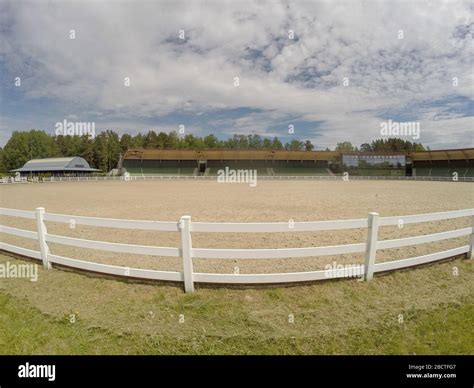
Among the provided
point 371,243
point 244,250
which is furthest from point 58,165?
point 371,243

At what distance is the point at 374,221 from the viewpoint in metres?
4.54

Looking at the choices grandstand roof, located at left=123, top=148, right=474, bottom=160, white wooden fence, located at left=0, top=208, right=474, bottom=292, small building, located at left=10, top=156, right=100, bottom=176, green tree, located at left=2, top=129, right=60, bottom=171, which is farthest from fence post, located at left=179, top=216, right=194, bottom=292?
green tree, located at left=2, top=129, right=60, bottom=171

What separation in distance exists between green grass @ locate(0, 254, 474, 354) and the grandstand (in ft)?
224

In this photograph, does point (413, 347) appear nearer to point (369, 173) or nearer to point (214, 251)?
point (214, 251)

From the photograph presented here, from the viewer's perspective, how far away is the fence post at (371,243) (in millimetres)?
4535

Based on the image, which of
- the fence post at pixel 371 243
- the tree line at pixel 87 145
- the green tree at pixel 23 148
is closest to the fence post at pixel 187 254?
the fence post at pixel 371 243

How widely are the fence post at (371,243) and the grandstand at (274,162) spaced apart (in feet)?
222

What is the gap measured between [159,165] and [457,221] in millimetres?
70162

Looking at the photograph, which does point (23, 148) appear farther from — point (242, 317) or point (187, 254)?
point (242, 317)

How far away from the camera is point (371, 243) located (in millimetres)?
4582

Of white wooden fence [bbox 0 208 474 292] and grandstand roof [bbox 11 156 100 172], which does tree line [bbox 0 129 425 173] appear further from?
white wooden fence [bbox 0 208 474 292]

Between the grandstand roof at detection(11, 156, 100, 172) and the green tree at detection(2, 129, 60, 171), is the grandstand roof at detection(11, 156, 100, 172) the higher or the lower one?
the lower one

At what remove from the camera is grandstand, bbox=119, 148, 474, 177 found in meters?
70.6
